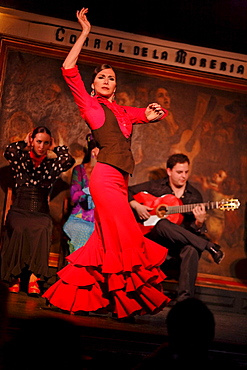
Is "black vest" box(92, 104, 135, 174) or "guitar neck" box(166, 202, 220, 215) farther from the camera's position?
"guitar neck" box(166, 202, 220, 215)

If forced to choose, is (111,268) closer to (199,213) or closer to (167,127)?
(199,213)

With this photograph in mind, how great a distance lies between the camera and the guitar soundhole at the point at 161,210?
5.19m

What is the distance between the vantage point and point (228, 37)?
6125 mm

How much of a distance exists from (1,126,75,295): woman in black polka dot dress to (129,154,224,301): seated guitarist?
2.70ft

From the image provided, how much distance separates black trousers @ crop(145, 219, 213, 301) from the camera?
4.57 metres

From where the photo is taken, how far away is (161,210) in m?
5.23

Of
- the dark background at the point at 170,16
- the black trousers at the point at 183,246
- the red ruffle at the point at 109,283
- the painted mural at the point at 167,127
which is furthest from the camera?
the painted mural at the point at 167,127

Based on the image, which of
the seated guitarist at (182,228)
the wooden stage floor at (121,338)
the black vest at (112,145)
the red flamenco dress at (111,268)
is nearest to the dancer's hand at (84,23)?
the black vest at (112,145)

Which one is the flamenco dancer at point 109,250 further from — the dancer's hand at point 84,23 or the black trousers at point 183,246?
the black trousers at point 183,246

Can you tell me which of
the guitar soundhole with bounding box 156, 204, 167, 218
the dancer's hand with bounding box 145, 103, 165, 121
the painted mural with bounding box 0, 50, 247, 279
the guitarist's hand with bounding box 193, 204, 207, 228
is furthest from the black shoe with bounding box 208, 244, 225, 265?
the dancer's hand with bounding box 145, 103, 165, 121

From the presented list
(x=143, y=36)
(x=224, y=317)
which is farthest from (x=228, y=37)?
(x=224, y=317)

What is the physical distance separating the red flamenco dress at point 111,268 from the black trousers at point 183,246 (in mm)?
1071

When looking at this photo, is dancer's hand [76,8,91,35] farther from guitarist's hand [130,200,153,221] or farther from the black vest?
guitarist's hand [130,200,153,221]

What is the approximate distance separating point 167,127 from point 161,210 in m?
1.44
